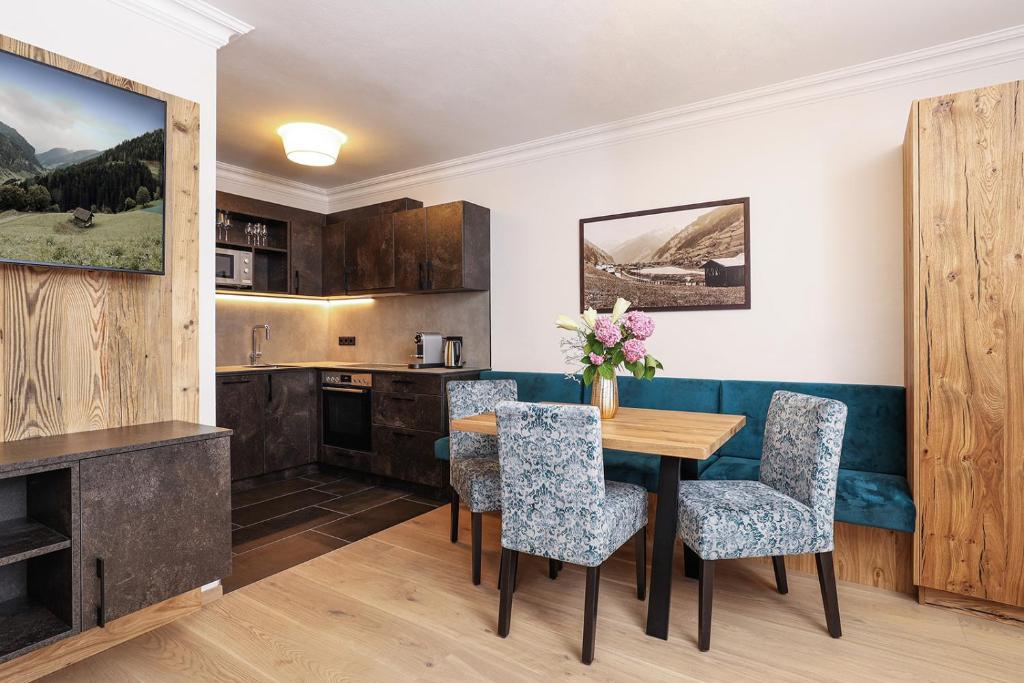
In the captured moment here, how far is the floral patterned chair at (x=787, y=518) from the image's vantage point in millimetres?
2076

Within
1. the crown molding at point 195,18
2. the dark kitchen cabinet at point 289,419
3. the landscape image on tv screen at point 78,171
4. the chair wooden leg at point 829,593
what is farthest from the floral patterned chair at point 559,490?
the dark kitchen cabinet at point 289,419

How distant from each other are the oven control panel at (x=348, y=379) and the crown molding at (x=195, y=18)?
254cm

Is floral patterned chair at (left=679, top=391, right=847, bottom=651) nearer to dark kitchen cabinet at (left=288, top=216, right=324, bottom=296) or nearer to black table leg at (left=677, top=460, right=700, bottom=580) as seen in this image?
black table leg at (left=677, top=460, right=700, bottom=580)

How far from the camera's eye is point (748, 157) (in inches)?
134

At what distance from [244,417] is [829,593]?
388 cm

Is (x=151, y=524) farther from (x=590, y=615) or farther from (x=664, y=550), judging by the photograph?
(x=664, y=550)

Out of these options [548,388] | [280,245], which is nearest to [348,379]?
[280,245]

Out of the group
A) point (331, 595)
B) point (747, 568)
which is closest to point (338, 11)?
point (331, 595)

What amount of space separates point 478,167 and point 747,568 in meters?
3.39

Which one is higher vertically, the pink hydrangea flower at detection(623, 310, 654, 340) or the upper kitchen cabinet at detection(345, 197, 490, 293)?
the upper kitchen cabinet at detection(345, 197, 490, 293)

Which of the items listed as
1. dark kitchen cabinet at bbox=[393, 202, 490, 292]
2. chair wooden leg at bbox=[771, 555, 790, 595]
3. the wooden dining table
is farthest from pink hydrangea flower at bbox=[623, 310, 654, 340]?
dark kitchen cabinet at bbox=[393, 202, 490, 292]

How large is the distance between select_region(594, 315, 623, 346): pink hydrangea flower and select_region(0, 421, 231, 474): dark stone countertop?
156 centimetres

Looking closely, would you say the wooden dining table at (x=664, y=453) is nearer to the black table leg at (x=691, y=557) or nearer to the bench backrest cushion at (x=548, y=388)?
the black table leg at (x=691, y=557)

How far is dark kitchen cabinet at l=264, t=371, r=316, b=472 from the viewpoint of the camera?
14.7 feet
